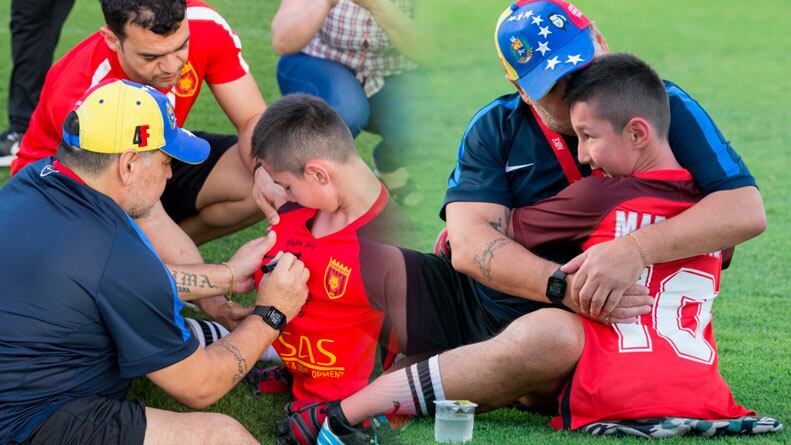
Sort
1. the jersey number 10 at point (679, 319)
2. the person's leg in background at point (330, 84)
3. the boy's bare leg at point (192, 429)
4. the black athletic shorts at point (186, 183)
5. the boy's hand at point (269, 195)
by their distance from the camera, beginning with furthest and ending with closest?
the person's leg in background at point (330, 84), the black athletic shorts at point (186, 183), the boy's hand at point (269, 195), the jersey number 10 at point (679, 319), the boy's bare leg at point (192, 429)

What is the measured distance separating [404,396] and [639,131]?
1.11 m

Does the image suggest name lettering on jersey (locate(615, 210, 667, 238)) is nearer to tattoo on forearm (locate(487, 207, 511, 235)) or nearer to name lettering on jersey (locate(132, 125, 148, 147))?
tattoo on forearm (locate(487, 207, 511, 235))

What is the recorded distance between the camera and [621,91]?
3547mm

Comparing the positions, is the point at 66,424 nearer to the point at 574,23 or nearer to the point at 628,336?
the point at 628,336

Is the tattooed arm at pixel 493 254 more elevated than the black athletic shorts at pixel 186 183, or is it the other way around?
the tattooed arm at pixel 493 254

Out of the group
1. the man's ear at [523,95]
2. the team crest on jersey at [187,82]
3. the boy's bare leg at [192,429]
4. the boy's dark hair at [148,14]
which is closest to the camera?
the boy's bare leg at [192,429]

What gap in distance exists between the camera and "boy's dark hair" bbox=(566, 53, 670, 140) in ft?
11.6

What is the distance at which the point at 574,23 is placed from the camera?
366cm

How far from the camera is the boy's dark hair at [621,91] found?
139 inches

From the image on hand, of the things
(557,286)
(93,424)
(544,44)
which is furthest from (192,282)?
(544,44)

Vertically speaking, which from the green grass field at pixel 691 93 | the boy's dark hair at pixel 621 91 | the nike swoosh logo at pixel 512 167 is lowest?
the green grass field at pixel 691 93

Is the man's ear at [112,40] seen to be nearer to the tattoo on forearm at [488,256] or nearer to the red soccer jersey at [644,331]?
the tattoo on forearm at [488,256]

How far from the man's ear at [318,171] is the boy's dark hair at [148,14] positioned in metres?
1.03

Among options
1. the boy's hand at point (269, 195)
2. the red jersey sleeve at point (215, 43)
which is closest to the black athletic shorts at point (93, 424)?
the boy's hand at point (269, 195)
